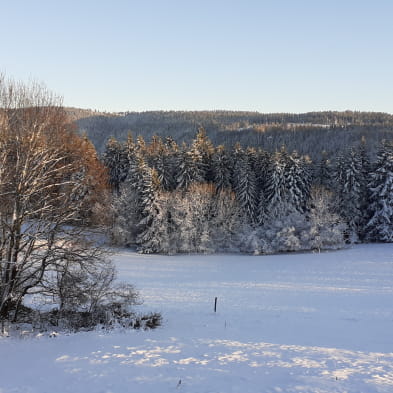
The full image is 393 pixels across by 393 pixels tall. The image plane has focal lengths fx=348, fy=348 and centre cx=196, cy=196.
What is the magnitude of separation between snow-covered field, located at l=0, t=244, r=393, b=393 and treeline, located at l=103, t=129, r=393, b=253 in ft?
61.8

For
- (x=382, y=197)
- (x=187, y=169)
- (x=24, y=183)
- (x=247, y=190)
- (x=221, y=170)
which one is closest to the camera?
(x=24, y=183)

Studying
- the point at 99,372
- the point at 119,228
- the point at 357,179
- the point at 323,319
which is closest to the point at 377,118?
the point at 357,179

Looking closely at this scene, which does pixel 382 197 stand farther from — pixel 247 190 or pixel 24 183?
pixel 24 183

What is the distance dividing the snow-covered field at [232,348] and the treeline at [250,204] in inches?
742

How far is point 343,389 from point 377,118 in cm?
20005

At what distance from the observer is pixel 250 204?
49594mm

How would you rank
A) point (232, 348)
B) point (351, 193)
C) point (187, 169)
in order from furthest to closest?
point (187, 169) < point (351, 193) < point (232, 348)

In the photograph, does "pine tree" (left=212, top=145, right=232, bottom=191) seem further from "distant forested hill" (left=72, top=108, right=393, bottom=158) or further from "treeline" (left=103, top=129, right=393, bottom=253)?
"distant forested hill" (left=72, top=108, right=393, bottom=158)

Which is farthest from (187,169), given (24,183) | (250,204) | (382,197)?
(24,183)

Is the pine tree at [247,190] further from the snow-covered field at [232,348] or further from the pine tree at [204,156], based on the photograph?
the snow-covered field at [232,348]

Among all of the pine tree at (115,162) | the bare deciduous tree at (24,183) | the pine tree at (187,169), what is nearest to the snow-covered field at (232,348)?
the bare deciduous tree at (24,183)

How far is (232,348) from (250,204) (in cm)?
3806

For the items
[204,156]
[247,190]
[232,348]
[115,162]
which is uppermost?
[204,156]

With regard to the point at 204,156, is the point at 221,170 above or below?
below
